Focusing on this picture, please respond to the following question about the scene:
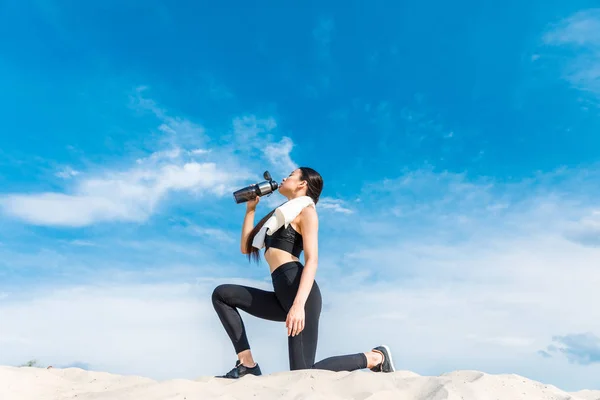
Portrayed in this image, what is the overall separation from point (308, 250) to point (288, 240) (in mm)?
234

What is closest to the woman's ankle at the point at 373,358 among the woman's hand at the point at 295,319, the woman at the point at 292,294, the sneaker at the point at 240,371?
the woman at the point at 292,294

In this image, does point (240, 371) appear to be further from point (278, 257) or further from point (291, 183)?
point (291, 183)

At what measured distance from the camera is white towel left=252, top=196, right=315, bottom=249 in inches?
171

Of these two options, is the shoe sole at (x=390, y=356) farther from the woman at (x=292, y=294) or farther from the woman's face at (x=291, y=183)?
the woman's face at (x=291, y=183)

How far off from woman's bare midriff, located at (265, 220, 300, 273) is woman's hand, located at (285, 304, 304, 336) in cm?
47

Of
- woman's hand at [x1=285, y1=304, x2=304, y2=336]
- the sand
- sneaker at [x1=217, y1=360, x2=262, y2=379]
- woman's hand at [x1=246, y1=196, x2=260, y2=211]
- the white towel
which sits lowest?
the sand

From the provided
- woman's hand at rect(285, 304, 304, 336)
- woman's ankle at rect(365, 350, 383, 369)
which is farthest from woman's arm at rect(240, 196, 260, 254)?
woman's ankle at rect(365, 350, 383, 369)

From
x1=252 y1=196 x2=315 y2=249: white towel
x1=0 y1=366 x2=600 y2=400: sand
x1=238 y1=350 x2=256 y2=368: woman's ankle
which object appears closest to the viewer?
x1=0 y1=366 x2=600 y2=400: sand

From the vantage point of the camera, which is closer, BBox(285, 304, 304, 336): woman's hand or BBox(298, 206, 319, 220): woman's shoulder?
BBox(285, 304, 304, 336): woman's hand

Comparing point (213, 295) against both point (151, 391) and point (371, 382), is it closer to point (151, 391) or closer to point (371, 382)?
point (151, 391)

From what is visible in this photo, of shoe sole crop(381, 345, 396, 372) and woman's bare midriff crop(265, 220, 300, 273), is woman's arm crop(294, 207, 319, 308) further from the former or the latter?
shoe sole crop(381, 345, 396, 372)

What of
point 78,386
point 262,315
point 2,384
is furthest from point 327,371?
point 2,384

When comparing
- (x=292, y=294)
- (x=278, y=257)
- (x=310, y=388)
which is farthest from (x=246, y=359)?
(x=310, y=388)

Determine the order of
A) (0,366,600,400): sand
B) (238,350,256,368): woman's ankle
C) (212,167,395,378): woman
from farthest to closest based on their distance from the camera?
(238,350,256,368): woman's ankle, (212,167,395,378): woman, (0,366,600,400): sand
